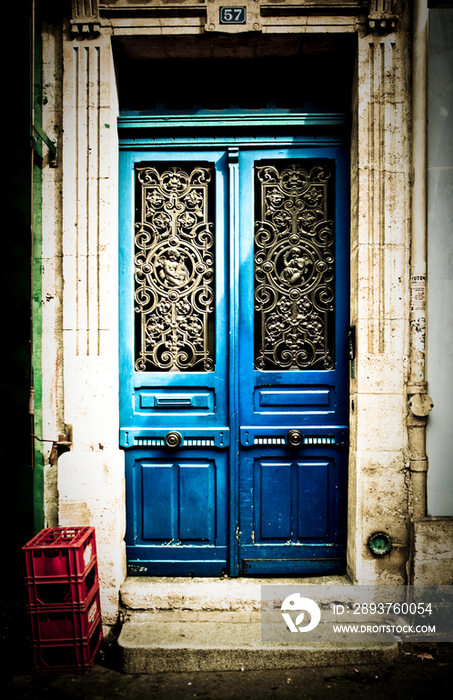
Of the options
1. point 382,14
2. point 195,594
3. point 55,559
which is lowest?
point 195,594

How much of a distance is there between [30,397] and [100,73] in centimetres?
264

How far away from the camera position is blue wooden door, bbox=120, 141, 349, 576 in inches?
140

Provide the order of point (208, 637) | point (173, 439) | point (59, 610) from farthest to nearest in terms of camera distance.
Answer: point (173, 439), point (208, 637), point (59, 610)

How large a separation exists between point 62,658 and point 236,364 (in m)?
2.47

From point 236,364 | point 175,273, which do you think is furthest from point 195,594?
point 175,273

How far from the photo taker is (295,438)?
351cm

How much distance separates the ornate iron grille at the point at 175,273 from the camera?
3596mm

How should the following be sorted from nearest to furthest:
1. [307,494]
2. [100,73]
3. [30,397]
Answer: [30,397]
[100,73]
[307,494]

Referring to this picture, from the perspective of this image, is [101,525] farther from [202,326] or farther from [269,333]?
[269,333]

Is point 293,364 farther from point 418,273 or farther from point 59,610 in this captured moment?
point 59,610

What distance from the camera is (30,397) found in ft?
10.3

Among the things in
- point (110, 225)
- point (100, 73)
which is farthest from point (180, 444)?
point (100, 73)

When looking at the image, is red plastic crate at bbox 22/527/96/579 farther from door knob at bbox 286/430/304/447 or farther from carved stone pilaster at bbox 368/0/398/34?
carved stone pilaster at bbox 368/0/398/34

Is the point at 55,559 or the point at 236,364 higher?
the point at 236,364
